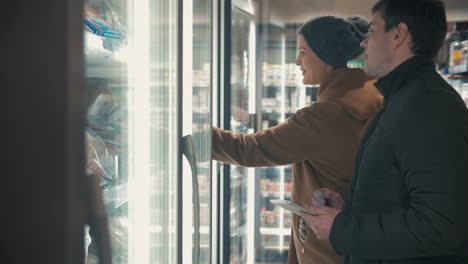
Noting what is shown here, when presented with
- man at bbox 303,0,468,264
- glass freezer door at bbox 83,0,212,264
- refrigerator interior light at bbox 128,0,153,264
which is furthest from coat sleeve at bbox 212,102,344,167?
refrigerator interior light at bbox 128,0,153,264

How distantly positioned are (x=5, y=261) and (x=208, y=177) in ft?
3.75

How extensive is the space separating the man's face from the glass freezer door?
0.56m

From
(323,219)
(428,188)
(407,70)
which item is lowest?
(323,219)

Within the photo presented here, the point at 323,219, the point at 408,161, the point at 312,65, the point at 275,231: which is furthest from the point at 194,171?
the point at 275,231

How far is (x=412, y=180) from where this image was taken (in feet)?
3.54

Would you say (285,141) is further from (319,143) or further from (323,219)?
(323,219)

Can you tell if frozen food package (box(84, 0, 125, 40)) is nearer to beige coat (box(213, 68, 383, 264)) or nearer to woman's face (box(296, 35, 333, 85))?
beige coat (box(213, 68, 383, 264))

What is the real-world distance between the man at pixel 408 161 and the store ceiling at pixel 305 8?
206 centimetres

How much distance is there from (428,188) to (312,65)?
1041mm

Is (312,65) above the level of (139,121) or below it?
above

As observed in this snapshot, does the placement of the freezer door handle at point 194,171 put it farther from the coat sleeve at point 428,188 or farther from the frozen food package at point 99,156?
the coat sleeve at point 428,188

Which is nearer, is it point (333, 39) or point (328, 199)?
point (328, 199)

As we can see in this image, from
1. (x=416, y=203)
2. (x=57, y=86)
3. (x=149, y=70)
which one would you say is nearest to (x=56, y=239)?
(x=57, y=86)

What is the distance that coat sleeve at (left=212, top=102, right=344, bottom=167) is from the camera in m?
1.77
